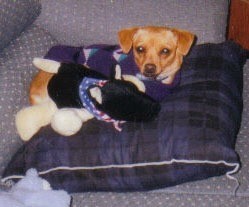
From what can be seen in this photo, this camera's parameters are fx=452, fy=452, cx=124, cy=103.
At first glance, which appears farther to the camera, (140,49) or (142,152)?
(140,49)

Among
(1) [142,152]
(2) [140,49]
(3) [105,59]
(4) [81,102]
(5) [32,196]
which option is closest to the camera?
(5) [32,196]

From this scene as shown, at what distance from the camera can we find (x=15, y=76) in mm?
1900

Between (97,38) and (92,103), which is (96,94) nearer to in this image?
(92,103)

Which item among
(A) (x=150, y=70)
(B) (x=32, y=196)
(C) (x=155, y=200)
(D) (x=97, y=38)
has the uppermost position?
(D) (x=97, y=38)

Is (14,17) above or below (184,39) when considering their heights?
above

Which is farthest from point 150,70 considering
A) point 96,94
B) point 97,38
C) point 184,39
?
point 96,94

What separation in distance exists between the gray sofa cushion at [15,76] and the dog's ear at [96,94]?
340 millimetres

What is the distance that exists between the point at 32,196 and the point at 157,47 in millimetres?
1017

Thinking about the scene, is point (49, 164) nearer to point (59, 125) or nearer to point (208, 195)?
point (59, 125)

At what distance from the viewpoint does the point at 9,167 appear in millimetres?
1725

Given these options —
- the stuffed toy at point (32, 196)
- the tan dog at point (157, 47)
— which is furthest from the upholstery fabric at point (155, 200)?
the tan dog at point (157, 47)

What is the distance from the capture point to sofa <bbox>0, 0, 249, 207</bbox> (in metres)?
1.65

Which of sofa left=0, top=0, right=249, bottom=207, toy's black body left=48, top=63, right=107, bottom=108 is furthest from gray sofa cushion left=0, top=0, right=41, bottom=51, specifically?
toy's black body left=48, top=63, right=107, bottom=108

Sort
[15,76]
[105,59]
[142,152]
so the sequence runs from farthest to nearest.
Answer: [105,59]
[15,76]
[142,152]
